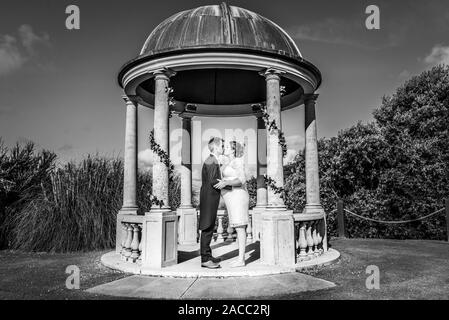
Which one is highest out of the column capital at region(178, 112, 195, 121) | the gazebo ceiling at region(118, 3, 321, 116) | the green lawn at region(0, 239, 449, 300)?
the gazebo ceiling at region(118, 3, 321, 116)

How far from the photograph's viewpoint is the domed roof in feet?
26.3

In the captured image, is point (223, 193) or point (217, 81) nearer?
point (223, 193)

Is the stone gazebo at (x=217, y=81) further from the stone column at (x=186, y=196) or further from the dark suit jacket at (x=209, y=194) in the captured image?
the stone column at (x=186, y=196)

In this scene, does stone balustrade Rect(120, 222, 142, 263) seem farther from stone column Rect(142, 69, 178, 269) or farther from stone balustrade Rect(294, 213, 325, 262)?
stone balustrade Rect(294, 213, 325, 262)

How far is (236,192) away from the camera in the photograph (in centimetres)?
728

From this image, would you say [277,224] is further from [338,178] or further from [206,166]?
[338,178]

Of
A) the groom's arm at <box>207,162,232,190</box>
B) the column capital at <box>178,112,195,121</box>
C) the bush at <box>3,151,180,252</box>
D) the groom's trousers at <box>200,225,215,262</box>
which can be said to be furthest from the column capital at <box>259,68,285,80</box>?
the bush at <box>3,151,180,252</box>

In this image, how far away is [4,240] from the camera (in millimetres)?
11211

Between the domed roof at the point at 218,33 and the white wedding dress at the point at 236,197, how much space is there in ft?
8.26

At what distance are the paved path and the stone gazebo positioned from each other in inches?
16.2

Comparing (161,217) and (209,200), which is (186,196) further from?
(209,200)

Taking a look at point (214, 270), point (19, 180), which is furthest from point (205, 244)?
point (19, 180)

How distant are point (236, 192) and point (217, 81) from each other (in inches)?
180
